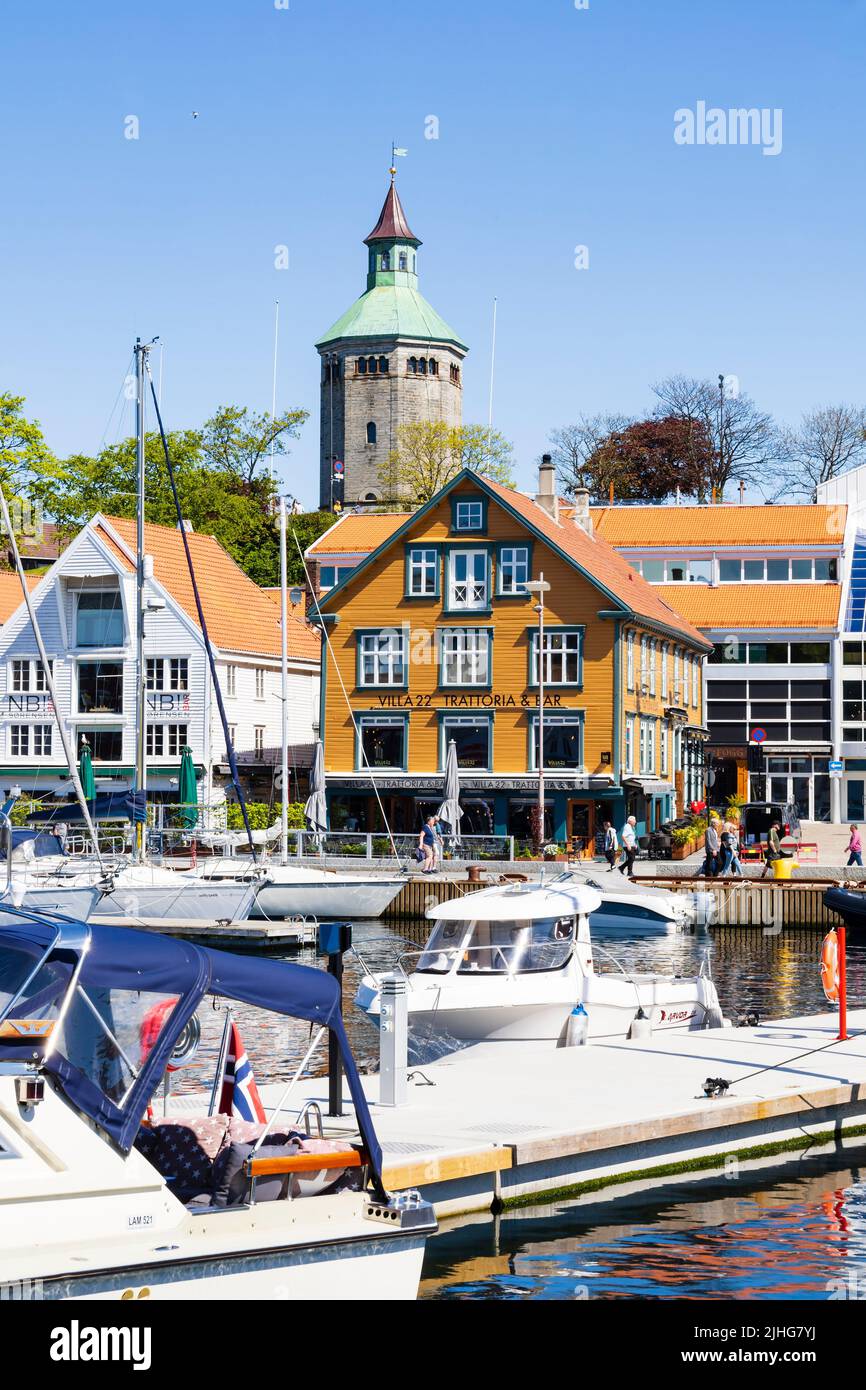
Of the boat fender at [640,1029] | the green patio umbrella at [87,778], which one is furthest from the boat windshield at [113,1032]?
the green patio umbrella at [87,778]

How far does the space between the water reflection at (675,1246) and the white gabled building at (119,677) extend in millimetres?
46201

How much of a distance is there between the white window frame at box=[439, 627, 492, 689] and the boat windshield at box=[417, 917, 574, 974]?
34633 mm

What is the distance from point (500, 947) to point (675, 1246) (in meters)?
9.32

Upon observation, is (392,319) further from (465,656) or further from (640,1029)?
(640,1029)

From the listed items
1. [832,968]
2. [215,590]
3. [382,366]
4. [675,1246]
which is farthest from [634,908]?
[382,366]

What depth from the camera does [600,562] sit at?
64688 millimetres

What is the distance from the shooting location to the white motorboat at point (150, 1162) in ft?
35.7

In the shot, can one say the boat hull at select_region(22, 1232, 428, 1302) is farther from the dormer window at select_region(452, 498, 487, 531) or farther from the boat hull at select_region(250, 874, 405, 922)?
the dormer window at select_region(452, 498, 487, 531)

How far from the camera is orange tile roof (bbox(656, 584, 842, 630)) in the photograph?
75.6 meters

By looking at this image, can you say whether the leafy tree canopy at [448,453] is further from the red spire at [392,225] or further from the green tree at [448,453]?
the red spire at [392,225]

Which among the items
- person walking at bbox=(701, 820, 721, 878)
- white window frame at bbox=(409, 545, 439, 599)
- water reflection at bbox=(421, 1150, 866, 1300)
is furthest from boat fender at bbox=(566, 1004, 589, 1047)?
white window frame at bbox=(409, 545, 439, 599)

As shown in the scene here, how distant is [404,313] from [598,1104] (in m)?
151

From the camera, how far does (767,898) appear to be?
148 feet
